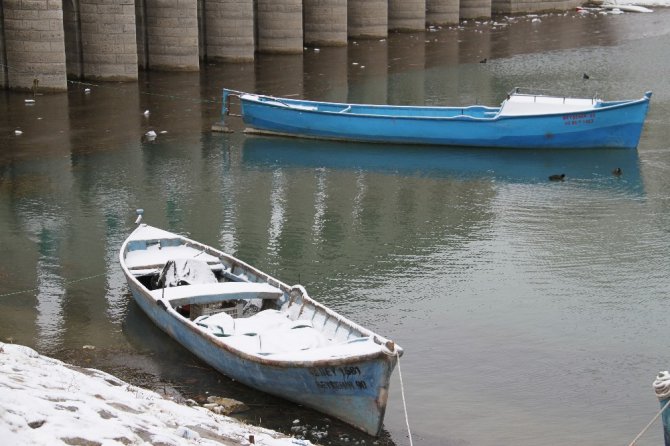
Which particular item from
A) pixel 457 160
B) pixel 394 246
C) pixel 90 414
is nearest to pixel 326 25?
pixel 457 160

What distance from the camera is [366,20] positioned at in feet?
188

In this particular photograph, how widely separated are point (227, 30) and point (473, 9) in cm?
2579

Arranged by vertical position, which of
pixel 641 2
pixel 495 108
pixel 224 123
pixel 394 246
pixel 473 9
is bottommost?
pixel 394 246

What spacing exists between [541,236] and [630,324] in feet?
17.5

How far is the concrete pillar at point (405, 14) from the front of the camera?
199ft

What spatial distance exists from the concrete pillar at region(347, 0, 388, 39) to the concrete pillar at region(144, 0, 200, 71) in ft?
48.8

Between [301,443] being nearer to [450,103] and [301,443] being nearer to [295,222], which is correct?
[295,222]

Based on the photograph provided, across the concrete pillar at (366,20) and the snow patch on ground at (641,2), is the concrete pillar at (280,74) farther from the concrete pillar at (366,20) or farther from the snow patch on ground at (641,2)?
the snow patch on ground at (641,2)

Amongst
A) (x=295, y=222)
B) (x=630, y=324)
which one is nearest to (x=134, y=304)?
(x=295, y=222)

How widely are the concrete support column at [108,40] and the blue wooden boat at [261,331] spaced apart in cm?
2252

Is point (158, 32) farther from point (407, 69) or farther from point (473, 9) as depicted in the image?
point (473, 9)

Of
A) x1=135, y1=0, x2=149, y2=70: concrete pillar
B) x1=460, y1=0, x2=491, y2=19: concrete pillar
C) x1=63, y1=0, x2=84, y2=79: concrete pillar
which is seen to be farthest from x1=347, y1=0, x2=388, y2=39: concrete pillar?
x1=63, y1=0, x2=84, y2=79: concrete pillar

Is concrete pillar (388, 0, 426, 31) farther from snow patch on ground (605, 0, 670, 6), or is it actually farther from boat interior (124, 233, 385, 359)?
boat interior (124, 233, 385, 359)

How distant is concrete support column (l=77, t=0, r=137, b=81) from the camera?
131 feet
